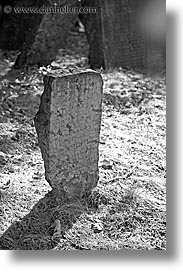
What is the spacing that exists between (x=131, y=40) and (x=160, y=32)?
16.1 inches

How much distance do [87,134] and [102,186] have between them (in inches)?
19.4

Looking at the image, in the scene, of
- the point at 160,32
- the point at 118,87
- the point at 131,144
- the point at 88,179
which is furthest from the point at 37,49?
the point at 88,179

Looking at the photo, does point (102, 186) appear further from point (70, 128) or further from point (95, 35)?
point (95, 35)

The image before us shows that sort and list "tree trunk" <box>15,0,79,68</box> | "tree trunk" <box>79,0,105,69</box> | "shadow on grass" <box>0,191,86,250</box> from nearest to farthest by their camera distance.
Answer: "shadow on grass" <box>0,191,86,250</box> < "tree trunk" <box>15,0,79,68</box> < "tree trunk" <box>79,0,105,69</box>

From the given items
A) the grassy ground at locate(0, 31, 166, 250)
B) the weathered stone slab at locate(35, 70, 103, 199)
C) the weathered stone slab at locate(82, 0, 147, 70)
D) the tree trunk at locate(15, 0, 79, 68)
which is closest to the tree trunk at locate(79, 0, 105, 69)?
the weathered stone slab at locate(82, 0, 147, 70)

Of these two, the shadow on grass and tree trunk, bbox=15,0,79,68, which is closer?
the shadow on grass

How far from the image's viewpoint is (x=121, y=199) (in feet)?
13.7

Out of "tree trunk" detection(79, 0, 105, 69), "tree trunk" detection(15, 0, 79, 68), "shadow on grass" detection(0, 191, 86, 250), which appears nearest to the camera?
Result: "shadow on grass" detection(0, 191, 86, 250)

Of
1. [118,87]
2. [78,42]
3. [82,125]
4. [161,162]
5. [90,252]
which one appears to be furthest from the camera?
[78,42]

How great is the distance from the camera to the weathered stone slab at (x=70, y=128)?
3762 millimetres

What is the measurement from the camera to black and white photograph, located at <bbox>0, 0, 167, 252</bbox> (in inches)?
150

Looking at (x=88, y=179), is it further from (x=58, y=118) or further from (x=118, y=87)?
(x=118, y=87)

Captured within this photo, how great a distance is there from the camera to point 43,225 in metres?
3.88

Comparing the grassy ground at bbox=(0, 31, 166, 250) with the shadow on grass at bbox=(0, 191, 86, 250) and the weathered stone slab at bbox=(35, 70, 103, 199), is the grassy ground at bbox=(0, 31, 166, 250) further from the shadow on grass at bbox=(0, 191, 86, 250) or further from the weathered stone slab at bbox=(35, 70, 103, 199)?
the weathered stone slab at bbox=(35, 70, 103, 199)
